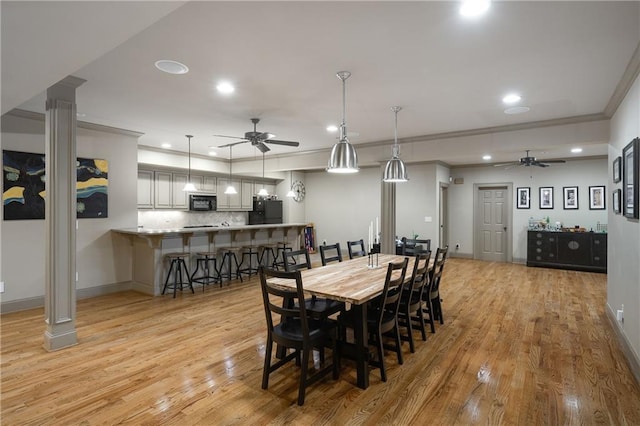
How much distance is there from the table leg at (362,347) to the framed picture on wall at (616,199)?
117 inches

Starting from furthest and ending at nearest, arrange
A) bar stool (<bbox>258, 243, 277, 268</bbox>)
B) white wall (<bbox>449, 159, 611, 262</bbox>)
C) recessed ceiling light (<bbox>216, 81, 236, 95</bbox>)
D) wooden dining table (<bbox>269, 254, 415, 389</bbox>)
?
white wall (<bbox>449, 159, 611, 262</bbox>)
bar stool (<bbox>258, 243, 277, 268</bbox>)
recessed ceiling light (<bbox>216, 81, 236, 95</bbox>)
wooden dining table (<bbox>269, 254, 415, 389</bbox>)

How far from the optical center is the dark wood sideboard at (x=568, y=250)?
707 centimetres

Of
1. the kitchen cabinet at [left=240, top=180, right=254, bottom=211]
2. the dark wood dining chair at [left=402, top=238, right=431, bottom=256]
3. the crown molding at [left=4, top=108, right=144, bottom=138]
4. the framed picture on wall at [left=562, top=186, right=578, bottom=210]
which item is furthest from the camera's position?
the kitchen cabinet at [left=240, top=180, right=254, bottom=211]

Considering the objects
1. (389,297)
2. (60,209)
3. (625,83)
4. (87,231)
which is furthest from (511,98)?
Answer: (87,231)

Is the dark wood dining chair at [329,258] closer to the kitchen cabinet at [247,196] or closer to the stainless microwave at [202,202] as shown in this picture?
the stainless microwave at [202,202]

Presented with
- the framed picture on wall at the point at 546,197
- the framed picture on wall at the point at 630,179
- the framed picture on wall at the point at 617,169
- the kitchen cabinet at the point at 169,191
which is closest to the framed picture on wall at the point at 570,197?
the framed picture on wall at the point at 546,197

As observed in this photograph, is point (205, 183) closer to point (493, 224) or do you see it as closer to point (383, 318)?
point (383, 318)

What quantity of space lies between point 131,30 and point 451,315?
4.37 m

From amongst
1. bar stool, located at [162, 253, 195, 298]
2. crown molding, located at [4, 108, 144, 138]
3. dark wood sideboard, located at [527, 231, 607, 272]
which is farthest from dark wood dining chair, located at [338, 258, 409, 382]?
dark wood sideboard, located at [527, 231, 607, 272]

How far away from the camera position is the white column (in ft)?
10.4

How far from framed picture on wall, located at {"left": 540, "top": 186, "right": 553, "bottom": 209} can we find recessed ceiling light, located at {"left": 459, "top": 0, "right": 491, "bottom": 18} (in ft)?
24.1

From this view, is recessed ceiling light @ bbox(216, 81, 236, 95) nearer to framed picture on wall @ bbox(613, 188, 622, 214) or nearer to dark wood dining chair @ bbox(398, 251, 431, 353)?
dark wood dining chair @ bbox(398, 251, 431, 353)

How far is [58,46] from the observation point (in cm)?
211

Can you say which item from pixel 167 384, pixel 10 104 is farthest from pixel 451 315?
pixel 10 104
